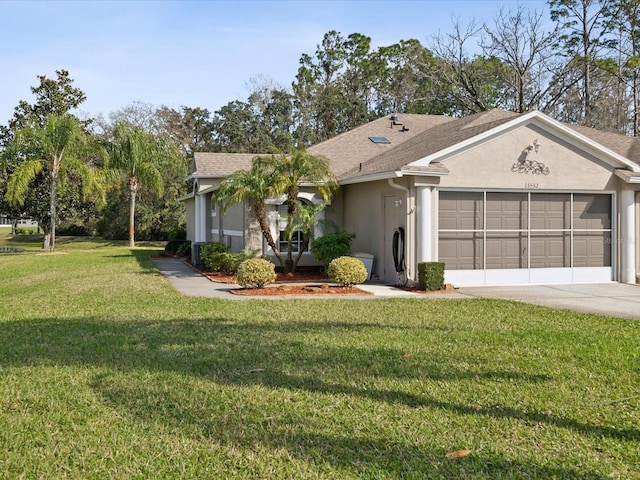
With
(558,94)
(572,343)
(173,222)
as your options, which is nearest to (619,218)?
(572,343)

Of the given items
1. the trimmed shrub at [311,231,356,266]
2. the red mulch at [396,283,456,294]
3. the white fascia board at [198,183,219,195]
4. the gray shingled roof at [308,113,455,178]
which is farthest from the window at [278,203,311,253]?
the red mulch at [396,283,456,294]

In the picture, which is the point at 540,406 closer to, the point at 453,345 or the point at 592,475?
the point at 592,475

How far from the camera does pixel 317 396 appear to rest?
5598 mm

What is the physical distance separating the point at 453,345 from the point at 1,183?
3558cm

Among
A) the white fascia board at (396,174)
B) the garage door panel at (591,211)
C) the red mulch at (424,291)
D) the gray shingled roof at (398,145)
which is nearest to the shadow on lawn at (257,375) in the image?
the red mulch at (424,291)

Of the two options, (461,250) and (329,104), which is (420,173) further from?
(329,104)

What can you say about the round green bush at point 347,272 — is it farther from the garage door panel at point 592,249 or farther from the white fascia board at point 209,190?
the garage door panel at point 592,249

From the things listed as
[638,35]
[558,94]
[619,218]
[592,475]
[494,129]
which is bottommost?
[592,475]

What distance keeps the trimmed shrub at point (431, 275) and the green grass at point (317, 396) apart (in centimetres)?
359

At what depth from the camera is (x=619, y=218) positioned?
15.9m

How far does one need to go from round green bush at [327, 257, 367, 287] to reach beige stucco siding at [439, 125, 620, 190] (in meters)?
2.93

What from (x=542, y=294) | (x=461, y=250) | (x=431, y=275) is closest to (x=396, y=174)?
(x=431, y=275)

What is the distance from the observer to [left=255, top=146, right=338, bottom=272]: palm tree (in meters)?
15.3

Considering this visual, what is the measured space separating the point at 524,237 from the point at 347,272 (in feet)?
16.1
